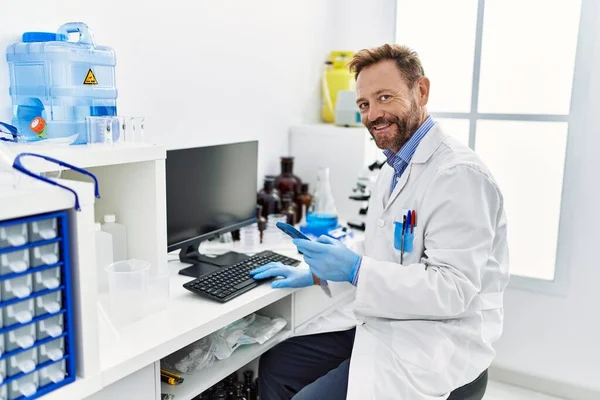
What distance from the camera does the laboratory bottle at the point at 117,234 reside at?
1.56 meters

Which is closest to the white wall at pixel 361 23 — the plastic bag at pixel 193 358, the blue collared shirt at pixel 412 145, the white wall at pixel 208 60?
the white wall at pixel 208 60

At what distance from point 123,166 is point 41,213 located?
0.60 meters

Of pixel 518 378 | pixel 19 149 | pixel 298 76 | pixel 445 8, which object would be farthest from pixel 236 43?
pixel 518 378

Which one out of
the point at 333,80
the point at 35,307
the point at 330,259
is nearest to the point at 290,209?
the point at 333,80

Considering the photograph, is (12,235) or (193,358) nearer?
(12,235)

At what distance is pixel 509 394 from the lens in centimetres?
252

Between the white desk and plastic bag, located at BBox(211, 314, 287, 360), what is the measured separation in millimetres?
40

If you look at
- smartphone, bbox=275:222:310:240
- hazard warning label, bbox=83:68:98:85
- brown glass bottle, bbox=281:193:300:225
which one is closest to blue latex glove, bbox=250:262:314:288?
smartphone, bbox=275:222:310:240

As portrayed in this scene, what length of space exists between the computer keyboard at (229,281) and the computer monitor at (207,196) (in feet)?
0.33

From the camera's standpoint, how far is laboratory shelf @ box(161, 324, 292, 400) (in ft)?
5.00

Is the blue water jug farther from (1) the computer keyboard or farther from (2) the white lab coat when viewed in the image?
(2) the white lab coat

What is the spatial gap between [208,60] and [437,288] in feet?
4.61

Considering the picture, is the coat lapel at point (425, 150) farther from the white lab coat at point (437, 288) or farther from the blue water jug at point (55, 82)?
the blue water jug at point (55, 82)

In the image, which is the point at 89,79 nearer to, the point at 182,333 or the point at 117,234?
the point at 117,234
